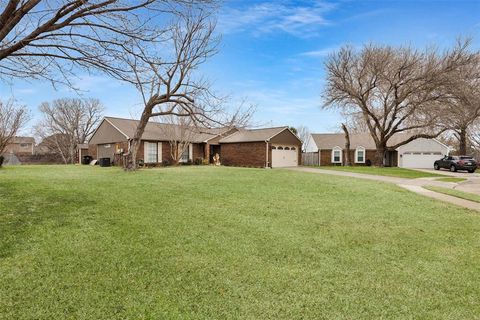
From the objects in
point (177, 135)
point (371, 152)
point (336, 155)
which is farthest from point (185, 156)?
point (371, 152)

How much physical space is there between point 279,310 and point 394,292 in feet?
4.80

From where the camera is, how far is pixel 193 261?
13.7 ft

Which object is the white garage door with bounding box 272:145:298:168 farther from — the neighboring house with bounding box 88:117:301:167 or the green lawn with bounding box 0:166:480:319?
the green lawn with bounding box 0:166:480:319

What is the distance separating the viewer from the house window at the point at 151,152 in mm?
26719

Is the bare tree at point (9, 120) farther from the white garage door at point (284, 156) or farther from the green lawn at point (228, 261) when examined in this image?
the white garage door at point (284, 156)

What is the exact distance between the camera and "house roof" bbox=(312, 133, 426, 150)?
37062 millimetres

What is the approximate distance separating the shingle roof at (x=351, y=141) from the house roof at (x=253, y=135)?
11049 mm

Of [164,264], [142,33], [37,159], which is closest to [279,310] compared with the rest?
[164,264]

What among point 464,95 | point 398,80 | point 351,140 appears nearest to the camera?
point 464,95

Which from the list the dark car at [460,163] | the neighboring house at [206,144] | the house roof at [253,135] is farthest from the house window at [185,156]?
the dark car at [460,163]

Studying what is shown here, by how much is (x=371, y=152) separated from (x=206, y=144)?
19919mm

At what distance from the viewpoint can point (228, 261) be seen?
4227 millimetres

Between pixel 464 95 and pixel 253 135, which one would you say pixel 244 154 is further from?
pixel 464 95

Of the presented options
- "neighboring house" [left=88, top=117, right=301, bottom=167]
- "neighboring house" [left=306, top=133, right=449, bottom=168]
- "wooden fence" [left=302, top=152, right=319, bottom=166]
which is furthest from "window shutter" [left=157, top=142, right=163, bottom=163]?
"neighboring house" [left=306, top=133, right=449, bottom=168]
